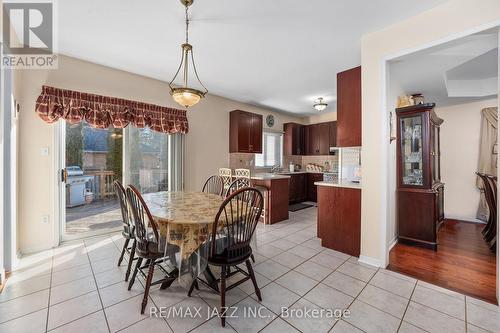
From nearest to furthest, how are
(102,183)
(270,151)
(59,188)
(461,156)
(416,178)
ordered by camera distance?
(59,188), (416,178), (102,183), (461,156), (270,151)

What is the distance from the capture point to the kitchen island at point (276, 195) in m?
4.02

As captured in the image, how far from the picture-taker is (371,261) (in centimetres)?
246

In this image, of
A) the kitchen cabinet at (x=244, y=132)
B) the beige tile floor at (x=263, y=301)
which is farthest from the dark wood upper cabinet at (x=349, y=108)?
the kitchen cabinet at (x=244, y=132)

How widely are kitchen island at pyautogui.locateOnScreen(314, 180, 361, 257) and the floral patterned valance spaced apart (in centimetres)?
282

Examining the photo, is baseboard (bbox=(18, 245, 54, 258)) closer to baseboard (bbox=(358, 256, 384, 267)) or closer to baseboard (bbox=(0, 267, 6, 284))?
baseboard (bbox=(0, 267, 6, 284))

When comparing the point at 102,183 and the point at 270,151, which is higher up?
the point at 270,151

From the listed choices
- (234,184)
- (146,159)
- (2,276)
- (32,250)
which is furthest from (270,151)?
(2,276)

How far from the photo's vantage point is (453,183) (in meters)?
4.38

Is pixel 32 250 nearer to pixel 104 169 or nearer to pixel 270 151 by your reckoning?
pixel 104 169

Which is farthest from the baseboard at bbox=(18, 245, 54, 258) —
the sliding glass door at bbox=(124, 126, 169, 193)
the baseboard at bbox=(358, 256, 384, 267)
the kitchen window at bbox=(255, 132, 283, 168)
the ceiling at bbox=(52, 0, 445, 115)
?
the kitchen window at bbox=(255, 132, 283, 168)

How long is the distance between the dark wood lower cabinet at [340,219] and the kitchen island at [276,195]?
1.14 metres

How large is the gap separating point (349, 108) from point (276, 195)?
2045 mm

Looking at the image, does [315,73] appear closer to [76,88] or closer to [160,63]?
[160,63]

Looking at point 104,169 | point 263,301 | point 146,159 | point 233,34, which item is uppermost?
point 233,34
